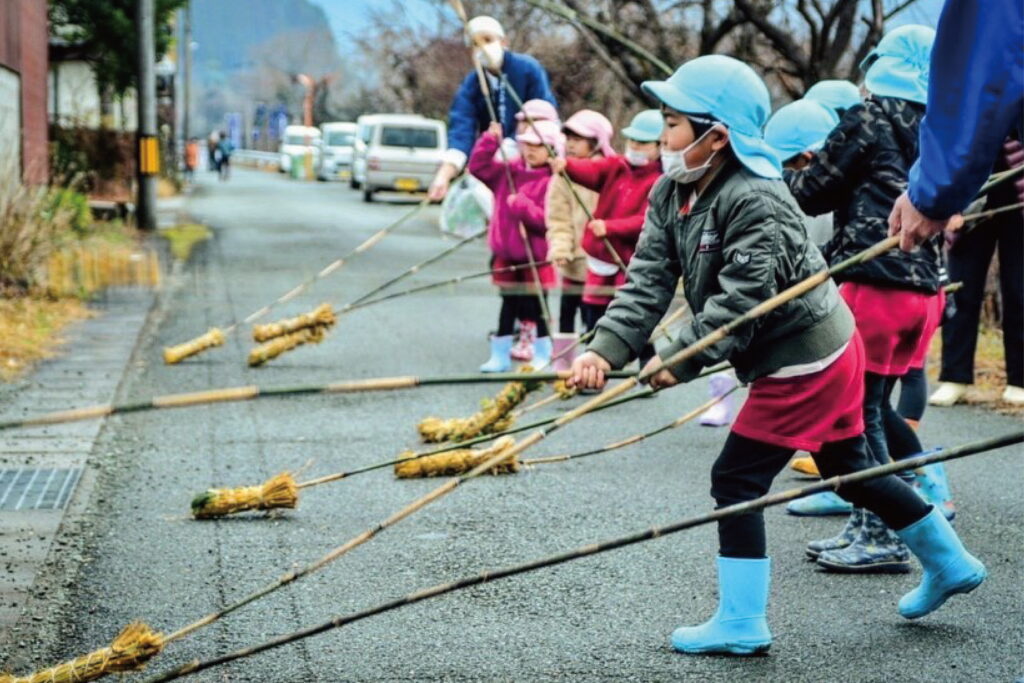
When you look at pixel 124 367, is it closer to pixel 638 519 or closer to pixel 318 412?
pixel 318 412

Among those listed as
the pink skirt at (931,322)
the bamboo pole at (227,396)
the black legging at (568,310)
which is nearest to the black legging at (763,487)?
the bamboo pole at (227,396)

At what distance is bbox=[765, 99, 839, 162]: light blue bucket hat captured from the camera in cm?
567

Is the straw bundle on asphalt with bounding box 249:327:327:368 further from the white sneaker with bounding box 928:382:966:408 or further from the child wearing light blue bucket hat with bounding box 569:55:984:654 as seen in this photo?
the child wearing light blue bucket hat with bounding box 569:55:984:654

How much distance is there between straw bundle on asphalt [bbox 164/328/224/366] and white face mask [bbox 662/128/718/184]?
5740 mm

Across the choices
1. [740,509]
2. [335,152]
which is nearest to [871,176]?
[740,509]

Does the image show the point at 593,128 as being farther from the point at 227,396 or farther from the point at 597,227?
the point at 227,396

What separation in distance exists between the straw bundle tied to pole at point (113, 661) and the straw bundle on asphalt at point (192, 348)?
583cm

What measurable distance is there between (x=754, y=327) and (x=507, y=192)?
16.8 feet

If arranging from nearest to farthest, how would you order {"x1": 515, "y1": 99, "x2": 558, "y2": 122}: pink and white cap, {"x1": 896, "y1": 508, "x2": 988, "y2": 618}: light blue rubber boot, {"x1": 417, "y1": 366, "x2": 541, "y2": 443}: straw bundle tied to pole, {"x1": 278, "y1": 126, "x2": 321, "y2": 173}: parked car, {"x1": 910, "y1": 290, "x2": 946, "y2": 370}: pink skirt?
{"x1": 896, "y1": 508, "x2": 988, "y2": 618}: light blue rubber boot < {"x1": 910, "y1": 290, "x2": 946, "y2": 370}: pink skirt < {"x1": 417, "y1": 366, "x2": 541, "y2": 443}: straw bundle tied to pole < {"x1": 515, "y1": 99, "x2": 558, "y2": 122}: pink and white cap < {"x1": 278, "y1": 126, "x2": 321, "y2": 173}: parked car

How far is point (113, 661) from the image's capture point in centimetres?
351

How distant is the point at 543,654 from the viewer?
409 cm

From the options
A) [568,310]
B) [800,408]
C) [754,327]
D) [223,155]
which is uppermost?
[754,327]

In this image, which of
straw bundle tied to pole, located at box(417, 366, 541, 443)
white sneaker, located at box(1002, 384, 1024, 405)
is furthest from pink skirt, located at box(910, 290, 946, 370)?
white sneaker, located at box(1002, 384, 1024, 405)

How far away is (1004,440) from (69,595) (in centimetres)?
293
